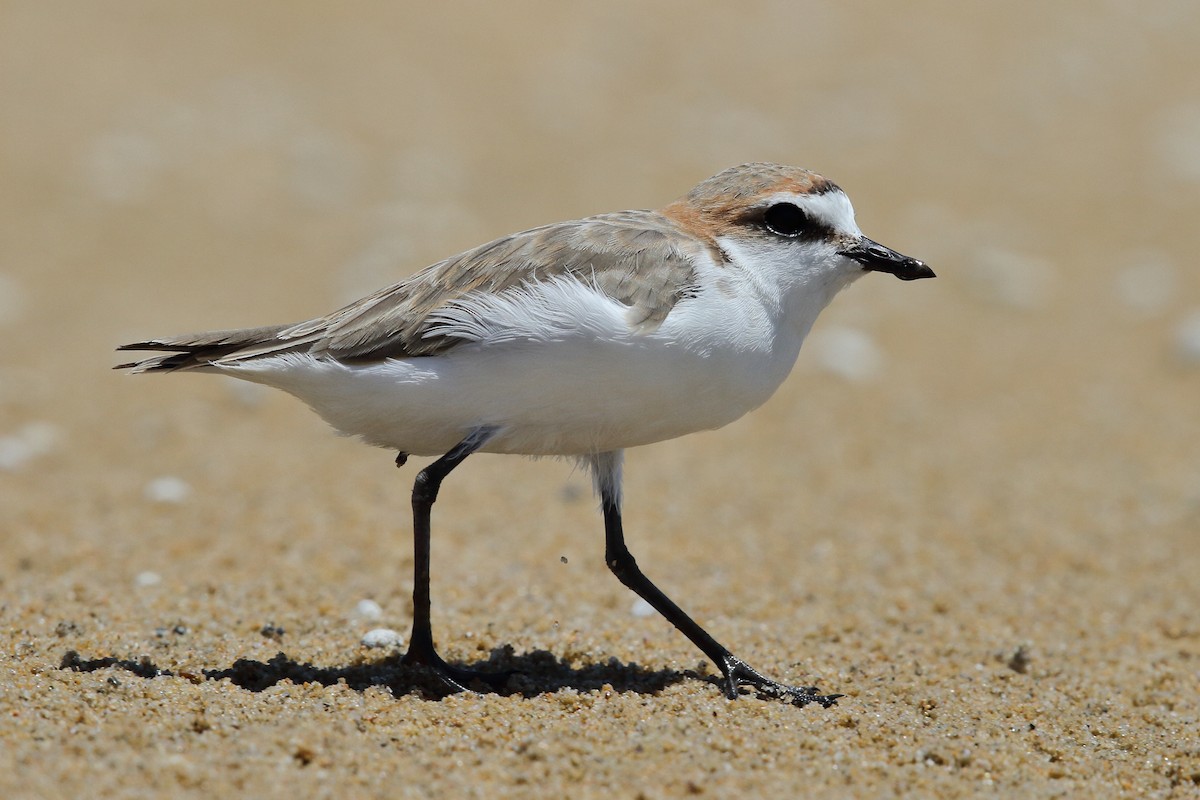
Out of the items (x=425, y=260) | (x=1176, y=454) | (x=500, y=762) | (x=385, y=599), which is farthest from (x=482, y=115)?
(x=500, y=762)

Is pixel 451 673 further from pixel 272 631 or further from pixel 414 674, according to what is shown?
pixel 272 631

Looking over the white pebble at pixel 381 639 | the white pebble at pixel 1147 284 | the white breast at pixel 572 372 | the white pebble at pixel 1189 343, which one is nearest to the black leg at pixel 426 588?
the white breast at pixel 572 372

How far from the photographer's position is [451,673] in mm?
4688

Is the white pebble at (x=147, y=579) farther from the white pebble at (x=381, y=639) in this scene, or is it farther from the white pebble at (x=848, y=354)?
the white pebble at (x=848, y=354)

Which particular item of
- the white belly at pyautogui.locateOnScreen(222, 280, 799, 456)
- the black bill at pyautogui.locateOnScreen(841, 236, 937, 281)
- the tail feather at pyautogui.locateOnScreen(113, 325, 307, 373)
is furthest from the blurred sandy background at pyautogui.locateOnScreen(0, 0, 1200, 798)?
the black bill at pyautogui.locateOnScreen(841, 236, 937, 281)

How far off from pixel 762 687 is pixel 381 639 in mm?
1526

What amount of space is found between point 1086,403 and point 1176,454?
105cm

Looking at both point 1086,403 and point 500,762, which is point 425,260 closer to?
point 1086,403

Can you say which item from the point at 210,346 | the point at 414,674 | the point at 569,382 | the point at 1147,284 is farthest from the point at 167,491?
the point at 1147,284

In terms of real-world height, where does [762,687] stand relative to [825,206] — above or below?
below

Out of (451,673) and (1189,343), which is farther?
(1189,343)

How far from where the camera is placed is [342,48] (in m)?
16.3

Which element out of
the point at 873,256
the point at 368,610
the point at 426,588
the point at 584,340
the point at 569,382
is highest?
the point at 873,256

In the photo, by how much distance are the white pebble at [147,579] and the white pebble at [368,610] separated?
40.1 inches
